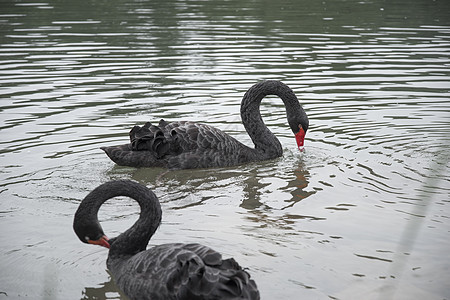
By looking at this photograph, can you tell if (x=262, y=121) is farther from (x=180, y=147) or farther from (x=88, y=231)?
(x=88, y=231)

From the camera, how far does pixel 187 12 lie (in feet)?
63.0

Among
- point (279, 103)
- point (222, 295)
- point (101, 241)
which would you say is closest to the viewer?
point (222, 295)

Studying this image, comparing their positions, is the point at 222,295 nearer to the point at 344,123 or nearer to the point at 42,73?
the point at 344,123

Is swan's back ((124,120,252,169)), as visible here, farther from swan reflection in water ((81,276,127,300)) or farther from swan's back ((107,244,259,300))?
swan's back ((107,244,259,300))

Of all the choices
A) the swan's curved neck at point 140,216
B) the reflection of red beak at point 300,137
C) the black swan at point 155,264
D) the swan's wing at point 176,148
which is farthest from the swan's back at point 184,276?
the reflection of red beak at point 300,137

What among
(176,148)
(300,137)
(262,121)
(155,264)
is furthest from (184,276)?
(262,121)

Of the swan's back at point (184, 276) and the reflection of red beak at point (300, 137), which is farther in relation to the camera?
the reflection of red beak at point (300, 137)

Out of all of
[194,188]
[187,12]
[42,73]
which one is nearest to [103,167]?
[194,188]

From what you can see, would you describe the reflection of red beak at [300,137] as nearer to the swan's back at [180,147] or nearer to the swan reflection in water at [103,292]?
the swan's back at [180,147]

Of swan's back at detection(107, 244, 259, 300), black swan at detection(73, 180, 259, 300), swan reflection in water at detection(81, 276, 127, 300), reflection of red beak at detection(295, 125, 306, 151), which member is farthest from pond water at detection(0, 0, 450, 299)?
swan's back at detection(107, 244, 259, 300)

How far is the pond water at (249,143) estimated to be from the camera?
499 cm

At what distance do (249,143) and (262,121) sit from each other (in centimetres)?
54

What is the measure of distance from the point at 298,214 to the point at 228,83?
5.42 metres

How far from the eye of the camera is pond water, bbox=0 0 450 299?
4988 mm
